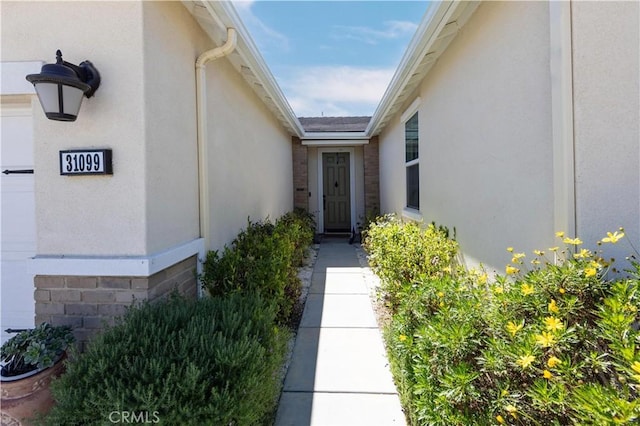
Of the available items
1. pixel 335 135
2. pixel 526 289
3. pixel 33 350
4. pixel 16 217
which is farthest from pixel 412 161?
pixel 33 350

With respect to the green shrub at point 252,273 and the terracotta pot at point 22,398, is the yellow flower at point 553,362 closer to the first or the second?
the green shrub at point 252,273

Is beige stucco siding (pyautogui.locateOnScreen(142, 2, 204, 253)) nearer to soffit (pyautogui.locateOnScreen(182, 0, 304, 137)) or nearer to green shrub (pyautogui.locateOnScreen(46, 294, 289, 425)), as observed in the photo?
soffit (pyautogui.locateOnScreen(182, 0, 304, 137))

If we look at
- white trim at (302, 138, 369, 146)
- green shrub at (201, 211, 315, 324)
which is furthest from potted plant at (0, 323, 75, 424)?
white trim at (302, 138, 369, 146)

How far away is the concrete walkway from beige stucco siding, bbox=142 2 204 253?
1659 mm

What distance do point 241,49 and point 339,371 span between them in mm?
3755

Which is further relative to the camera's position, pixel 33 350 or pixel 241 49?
pixel 241 49

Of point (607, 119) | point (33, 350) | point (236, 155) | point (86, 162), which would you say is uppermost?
point (236, 155)

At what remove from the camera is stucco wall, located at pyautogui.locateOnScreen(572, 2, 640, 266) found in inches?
76.6

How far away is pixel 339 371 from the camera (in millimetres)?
2982

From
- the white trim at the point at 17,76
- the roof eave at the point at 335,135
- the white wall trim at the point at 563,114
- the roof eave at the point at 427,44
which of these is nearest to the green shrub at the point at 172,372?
the white trim at the point at 17,76

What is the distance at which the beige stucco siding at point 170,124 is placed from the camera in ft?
8.30

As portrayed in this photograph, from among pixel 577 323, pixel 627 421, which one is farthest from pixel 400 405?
pixel 627 421

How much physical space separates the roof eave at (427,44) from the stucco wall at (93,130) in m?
2.83

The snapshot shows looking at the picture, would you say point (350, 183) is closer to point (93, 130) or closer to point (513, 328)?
point (93, 130)
